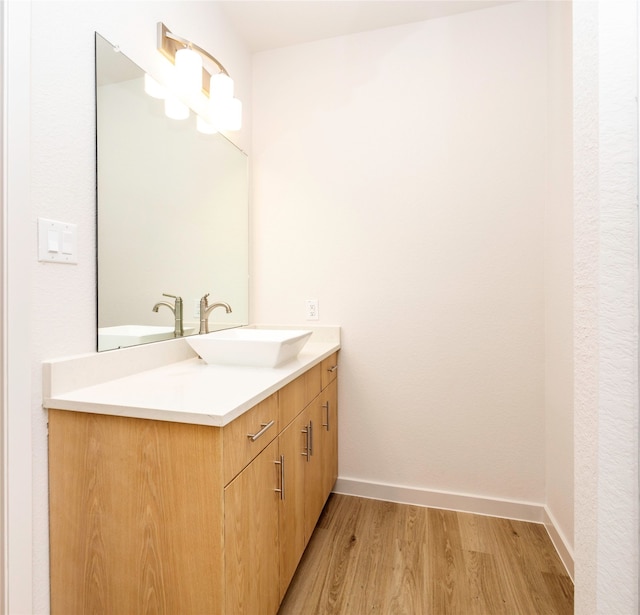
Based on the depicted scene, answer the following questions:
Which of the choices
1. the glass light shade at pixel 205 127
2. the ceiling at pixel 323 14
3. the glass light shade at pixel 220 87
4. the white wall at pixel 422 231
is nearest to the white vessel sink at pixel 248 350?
the white wall at pixel 422 231

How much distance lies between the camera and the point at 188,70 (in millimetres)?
1490

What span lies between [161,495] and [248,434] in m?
0.24

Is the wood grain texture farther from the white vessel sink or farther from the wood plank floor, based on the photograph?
the wood plank floor

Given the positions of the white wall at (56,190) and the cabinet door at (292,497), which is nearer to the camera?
the white wall at (56,190)

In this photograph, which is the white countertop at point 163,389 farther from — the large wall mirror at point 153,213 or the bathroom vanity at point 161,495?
the large wall mirror at point 153,213

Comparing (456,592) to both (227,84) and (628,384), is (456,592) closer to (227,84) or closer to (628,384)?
(628,384)

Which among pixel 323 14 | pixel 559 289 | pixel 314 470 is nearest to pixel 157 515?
pixel 314 470

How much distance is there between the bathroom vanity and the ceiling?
1.84m

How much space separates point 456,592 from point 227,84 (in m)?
2.30

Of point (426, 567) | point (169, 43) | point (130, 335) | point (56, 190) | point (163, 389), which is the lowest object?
point (426, 567)

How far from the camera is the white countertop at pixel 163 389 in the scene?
0.89m

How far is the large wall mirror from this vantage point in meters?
1.20

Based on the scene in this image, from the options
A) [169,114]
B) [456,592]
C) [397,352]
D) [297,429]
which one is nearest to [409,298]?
[397,352]

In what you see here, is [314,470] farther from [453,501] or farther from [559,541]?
[559,541]
